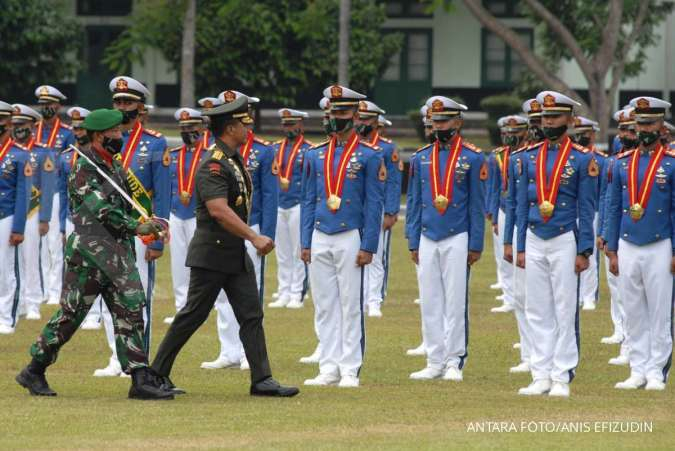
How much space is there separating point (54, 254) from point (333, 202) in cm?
779

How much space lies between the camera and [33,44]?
47.2 metres

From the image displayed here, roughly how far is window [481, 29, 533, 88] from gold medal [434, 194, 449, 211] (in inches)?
1631

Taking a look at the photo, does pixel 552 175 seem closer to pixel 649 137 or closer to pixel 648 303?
pixel 649 137

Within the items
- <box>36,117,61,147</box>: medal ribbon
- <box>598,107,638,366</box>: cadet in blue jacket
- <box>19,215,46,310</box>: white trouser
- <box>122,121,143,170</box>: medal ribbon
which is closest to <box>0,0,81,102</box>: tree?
<box>36,117,61,147</box>: medal ribbon

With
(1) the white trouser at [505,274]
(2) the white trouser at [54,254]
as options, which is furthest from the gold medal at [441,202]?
(2) the white trouser at [54,254]

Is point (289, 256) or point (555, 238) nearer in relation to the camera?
point (555, 238)

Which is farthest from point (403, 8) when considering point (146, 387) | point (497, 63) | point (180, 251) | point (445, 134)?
point (146, 387)

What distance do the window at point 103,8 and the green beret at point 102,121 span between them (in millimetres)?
41108

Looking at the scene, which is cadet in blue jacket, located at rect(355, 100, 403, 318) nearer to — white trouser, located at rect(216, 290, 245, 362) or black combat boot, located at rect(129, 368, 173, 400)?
white trouser, located at rect(216, 290, 245, 362)

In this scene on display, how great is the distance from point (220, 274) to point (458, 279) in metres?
2.55

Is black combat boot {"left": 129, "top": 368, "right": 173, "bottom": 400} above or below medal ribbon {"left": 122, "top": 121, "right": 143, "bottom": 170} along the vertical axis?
below

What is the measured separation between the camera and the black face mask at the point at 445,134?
47.9 ft

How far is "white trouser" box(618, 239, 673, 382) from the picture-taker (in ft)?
45.1

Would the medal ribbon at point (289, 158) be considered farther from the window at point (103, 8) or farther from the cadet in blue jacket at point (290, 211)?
the window at point (103, 8)
